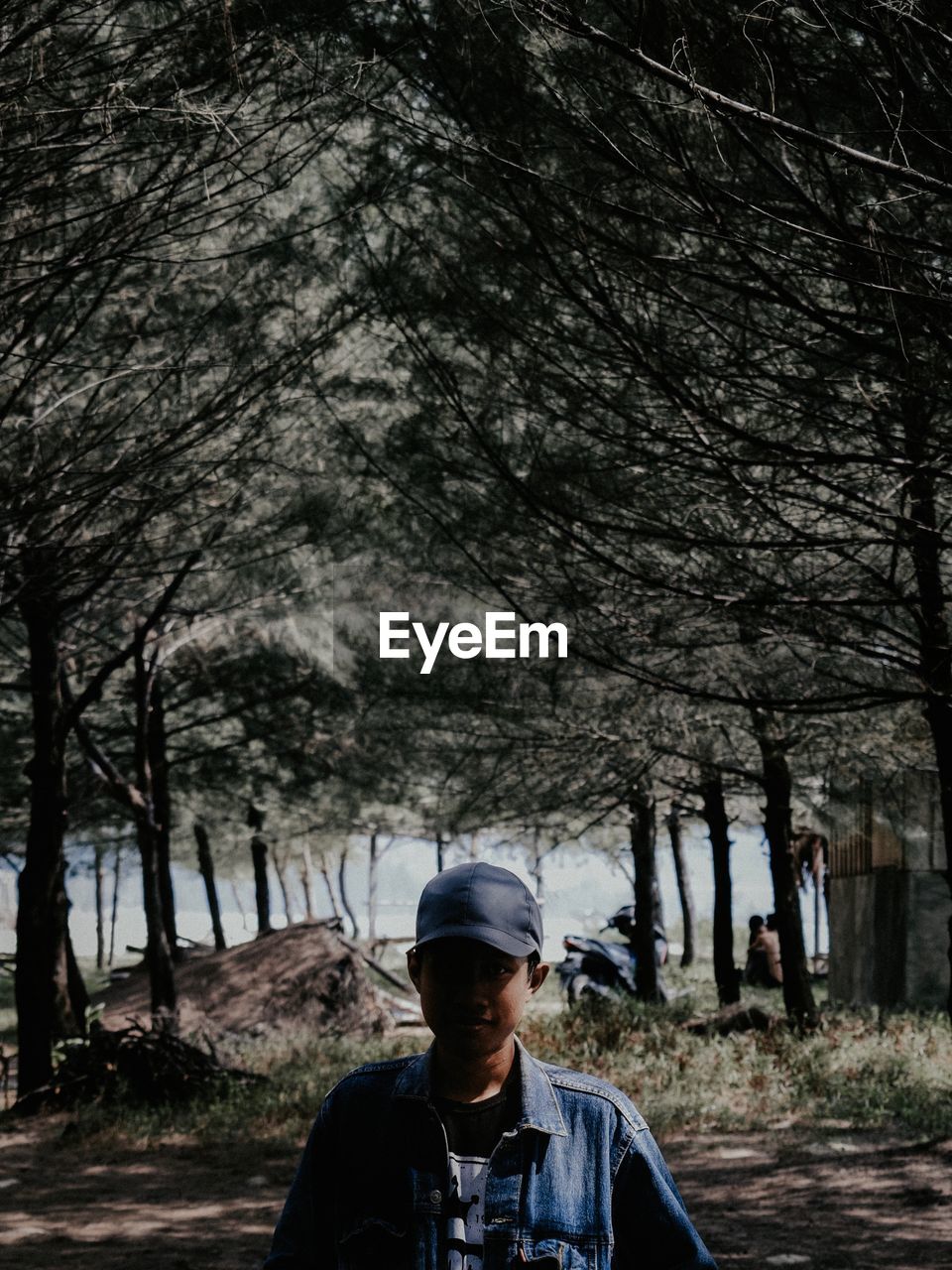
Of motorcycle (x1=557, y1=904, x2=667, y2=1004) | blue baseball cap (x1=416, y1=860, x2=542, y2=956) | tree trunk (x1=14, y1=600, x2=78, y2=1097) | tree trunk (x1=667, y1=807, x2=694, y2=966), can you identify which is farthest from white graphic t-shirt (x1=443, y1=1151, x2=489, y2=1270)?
tree trunk (x1=667, y1=807, x2=694, y2=966)

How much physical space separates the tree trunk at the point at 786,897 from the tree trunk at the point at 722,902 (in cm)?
229

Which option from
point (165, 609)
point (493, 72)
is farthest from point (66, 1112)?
point (493, 72)

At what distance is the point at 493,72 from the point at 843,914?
735 inches

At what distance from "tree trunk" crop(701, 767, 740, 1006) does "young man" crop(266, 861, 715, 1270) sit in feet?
50.0

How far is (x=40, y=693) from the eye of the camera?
11.7m

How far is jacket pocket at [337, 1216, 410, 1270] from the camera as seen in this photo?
67.9 inches

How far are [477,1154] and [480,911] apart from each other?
0.32m

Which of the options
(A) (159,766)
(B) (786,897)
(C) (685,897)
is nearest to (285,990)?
(A) (159,766)

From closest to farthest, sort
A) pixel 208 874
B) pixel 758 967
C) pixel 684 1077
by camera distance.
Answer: pixel 684 1077 → pixel 758 967 → pixel 208 874

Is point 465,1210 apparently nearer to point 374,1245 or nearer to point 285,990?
point 374,1245

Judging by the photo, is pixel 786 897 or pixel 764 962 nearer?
pixel 786 897

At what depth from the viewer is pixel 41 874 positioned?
11.6 metres

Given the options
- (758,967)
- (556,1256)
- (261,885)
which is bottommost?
(758,967)

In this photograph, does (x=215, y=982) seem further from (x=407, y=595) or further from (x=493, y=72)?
(x=493, y=72)
